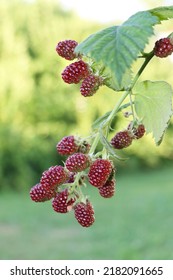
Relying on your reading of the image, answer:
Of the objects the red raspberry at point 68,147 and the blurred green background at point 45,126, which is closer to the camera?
the red raspberry at point 68,147

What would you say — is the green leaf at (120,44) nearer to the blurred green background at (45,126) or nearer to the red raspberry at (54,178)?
the red raspberry at (54,178)

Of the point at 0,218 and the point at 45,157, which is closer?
the point at 0,218

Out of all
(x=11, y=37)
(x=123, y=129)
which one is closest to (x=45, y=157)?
(x=11, y=37)

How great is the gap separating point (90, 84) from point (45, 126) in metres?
9.49

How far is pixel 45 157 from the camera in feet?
32.1

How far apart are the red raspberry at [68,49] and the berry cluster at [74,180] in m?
Result: 0.07

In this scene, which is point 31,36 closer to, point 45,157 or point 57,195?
point 45,157

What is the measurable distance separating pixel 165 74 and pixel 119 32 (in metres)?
10.3

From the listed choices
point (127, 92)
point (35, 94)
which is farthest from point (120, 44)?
point (35, 94)

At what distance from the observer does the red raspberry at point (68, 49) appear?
560 millimetres

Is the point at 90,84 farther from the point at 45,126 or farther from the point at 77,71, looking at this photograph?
the point at 45,126

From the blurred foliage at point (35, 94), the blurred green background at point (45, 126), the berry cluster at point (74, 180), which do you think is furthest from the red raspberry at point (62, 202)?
the blurred foliage at point (35, 94)

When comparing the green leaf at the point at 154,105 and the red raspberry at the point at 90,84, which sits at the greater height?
the red raspberry at the point at 90,84

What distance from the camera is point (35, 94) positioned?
32.6 ft
